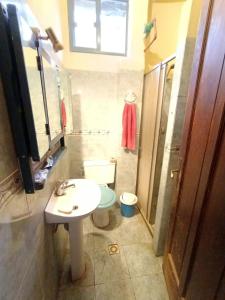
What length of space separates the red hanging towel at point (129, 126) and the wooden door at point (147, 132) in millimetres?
142

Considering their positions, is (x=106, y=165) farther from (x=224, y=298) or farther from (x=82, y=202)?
(x=224, y=298)

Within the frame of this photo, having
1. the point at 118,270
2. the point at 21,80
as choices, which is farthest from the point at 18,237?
the point at 118,270

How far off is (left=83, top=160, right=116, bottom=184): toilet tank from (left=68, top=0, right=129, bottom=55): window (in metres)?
1.46

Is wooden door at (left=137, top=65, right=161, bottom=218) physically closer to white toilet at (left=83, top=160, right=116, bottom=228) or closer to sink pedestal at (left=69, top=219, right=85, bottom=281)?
white toilet at (left=83, top=160, right=116, bottom=228)

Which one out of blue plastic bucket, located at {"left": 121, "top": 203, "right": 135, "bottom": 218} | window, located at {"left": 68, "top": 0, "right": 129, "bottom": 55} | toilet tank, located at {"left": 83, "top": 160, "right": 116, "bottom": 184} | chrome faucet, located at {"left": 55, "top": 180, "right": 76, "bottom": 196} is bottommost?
blue plastic bucket, located at {"left": 121, "top": 203, "right": 135, "bottom": 218}

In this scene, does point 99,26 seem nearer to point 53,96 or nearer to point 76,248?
point 53,96

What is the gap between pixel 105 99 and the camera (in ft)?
6.84

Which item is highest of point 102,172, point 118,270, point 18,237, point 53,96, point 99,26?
point 99,26

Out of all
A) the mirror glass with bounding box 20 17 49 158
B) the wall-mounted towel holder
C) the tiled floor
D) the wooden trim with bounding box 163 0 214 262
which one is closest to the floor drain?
the tiled floor

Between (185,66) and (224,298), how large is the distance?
51.3 inches

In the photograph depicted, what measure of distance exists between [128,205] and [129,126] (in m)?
1.07

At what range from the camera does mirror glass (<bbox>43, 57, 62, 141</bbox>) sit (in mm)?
1124

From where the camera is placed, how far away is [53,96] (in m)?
1.28

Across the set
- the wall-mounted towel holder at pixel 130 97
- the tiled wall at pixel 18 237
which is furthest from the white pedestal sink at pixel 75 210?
the wall-mounted towel holder at pixel 130 97
